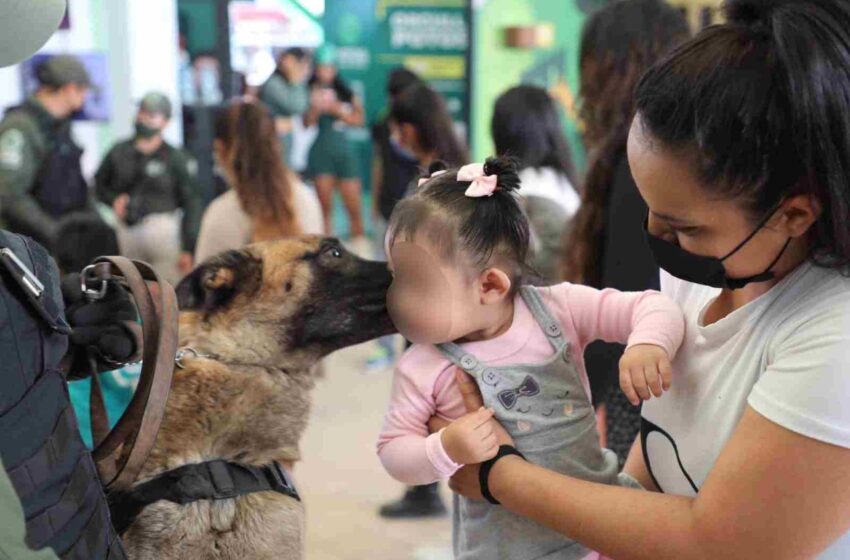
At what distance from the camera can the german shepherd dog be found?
152 centimetres

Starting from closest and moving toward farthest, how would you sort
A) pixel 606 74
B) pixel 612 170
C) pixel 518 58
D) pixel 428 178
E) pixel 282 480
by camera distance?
pixel 428 178
pixel 282 480
pixel 612 170
pixel 606 74
pixel 518 58

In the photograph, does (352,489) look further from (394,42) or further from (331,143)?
(394,42)

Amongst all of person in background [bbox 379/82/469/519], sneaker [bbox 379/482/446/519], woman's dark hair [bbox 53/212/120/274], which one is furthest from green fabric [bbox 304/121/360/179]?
woman's dark hair [bbox 53/212/120/274]

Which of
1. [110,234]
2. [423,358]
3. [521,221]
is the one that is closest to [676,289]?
[521,221]

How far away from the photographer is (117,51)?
18.9ft

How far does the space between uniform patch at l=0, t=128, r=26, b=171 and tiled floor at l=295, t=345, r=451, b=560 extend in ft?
6.70

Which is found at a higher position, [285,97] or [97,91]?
[97,91]

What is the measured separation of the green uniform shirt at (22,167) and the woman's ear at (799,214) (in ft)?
13.9

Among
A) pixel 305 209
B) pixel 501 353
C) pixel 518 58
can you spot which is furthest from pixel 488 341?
pixel 518 58

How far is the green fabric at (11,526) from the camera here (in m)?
0.89

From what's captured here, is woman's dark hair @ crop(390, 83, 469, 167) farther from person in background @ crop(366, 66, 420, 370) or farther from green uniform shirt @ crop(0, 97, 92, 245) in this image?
green uniform shirt @ crop(0, 97, 92, 245)

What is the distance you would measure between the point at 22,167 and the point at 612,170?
354 centimetres

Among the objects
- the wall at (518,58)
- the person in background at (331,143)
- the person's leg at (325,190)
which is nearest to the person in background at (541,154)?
the person in background at (331,143)

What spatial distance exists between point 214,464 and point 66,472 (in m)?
0.57
